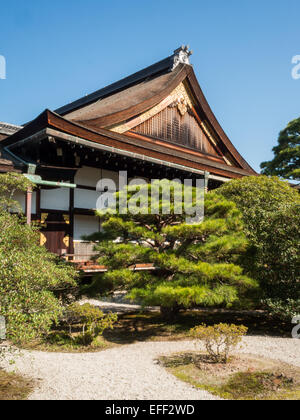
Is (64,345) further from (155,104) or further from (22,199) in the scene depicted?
(155,104)

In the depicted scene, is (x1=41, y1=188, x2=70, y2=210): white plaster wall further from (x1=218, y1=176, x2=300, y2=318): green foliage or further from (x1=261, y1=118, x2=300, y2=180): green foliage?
(x1=261, y1=118, x2=300, y2=180): green foliage

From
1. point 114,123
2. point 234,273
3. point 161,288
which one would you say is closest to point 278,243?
point 234,273

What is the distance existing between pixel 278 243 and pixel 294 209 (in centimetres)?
88

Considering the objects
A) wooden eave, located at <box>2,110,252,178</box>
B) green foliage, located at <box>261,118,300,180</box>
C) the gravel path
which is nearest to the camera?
the gravel path

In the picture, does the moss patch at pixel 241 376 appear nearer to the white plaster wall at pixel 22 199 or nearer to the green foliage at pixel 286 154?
the white plaster wall at pixel 22 199

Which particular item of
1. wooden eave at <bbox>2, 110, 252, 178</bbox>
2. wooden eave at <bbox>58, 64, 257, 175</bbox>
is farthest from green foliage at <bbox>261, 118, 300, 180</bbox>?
wooden eave at <bbox>2, 110, 252, 178</bbox>

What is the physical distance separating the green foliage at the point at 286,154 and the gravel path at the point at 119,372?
19512mm

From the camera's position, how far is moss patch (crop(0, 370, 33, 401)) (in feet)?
14.1

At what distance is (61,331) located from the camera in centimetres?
782

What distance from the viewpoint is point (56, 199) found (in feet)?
32.7

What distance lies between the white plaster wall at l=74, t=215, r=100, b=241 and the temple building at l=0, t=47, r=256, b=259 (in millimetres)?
31

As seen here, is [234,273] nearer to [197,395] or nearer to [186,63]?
[197,395]

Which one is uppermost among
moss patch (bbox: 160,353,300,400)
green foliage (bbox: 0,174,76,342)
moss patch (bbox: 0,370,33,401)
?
green foliage (bbox: 0,174,76,342)
